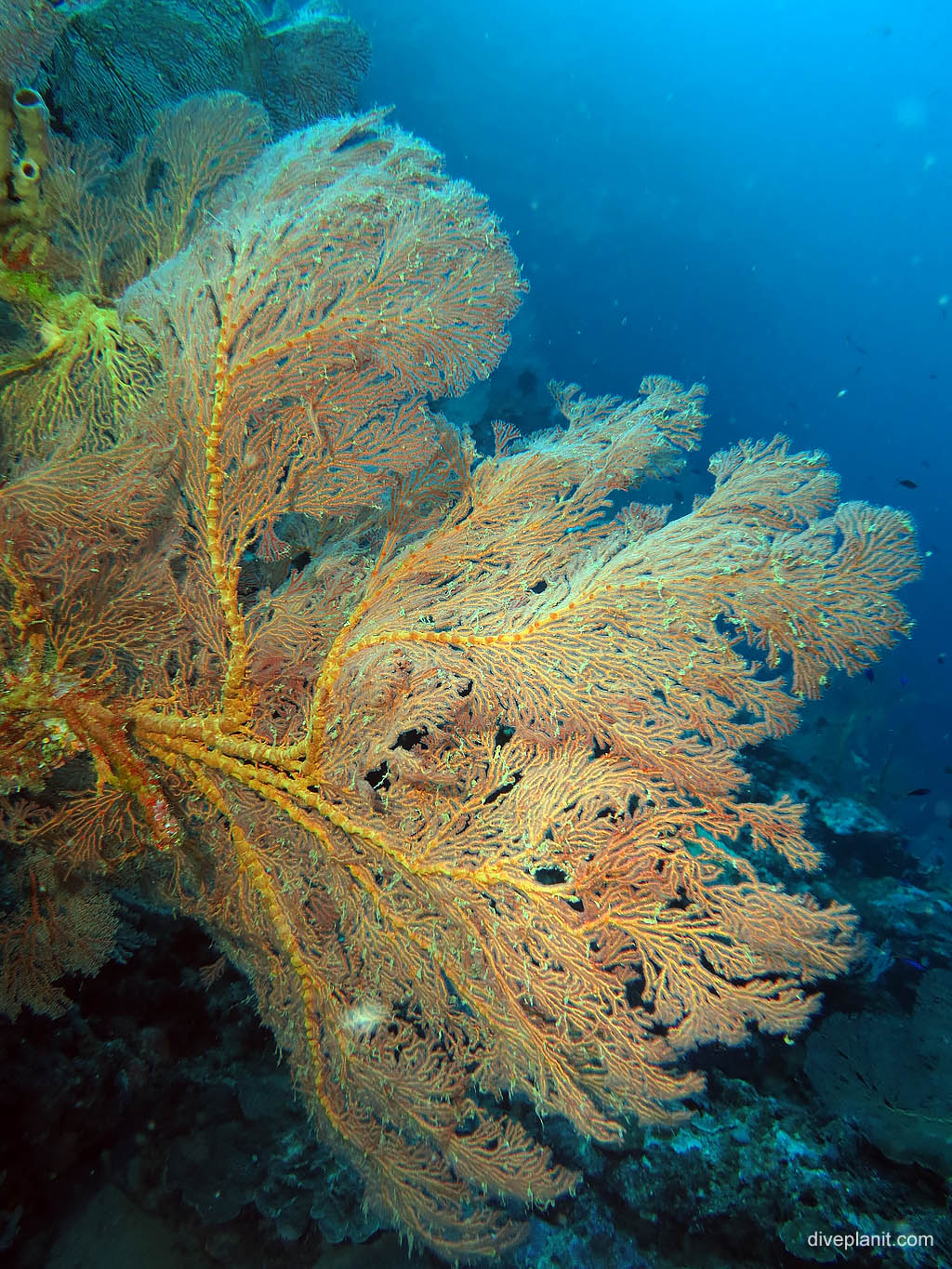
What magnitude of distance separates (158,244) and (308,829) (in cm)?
305

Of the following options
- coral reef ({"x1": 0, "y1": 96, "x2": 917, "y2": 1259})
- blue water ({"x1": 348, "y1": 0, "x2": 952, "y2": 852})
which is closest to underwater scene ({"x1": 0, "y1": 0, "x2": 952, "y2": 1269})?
coral reef ({"x1": 0, "y1": 96, "x2": 917, "y2": 1259})

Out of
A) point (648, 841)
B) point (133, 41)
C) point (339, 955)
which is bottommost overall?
point (339, 955)

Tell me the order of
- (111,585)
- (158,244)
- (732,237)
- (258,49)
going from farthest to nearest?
(732,237) < (258,49) < (158,244) < (111,585)

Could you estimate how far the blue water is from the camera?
4188cm

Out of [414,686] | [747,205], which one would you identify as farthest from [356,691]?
[747,205]

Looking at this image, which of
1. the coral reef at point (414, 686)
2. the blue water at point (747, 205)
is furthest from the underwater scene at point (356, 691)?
the blue water at point (747, 205)

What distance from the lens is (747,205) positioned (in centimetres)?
5478

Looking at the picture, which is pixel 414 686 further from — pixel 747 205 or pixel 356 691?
pixel 747 205

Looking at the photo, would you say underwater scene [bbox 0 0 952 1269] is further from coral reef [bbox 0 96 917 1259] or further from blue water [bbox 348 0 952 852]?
blue water [bbox 348 0 952 852]

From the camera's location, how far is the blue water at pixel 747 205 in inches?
1649

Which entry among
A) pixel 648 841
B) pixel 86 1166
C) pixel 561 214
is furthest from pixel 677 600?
pixel 561 214

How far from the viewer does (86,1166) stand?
3738 mm

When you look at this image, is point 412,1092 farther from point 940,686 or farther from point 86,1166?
point 940,686

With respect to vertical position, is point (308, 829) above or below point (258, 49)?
below
